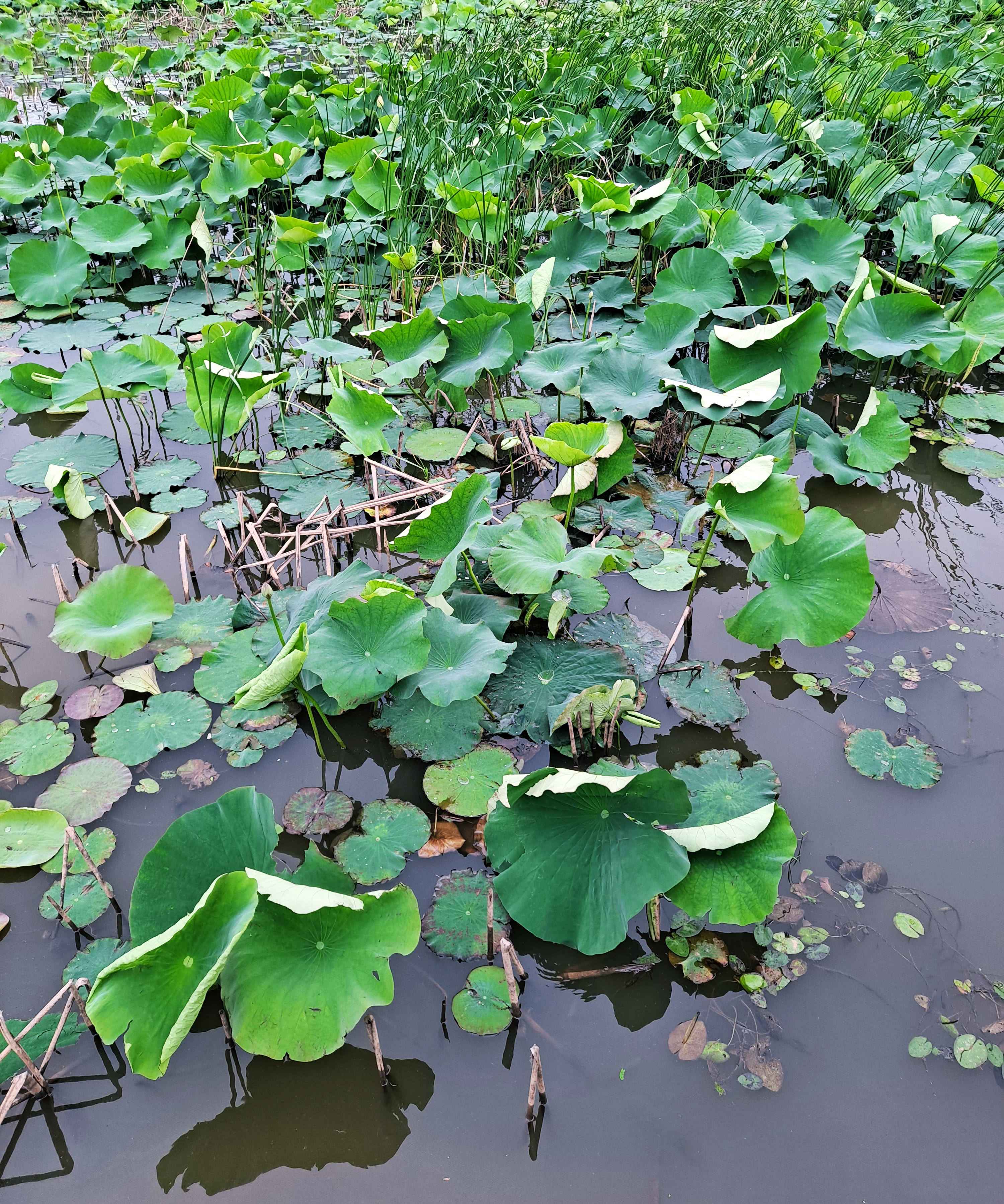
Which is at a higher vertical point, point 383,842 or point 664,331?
point 664,331

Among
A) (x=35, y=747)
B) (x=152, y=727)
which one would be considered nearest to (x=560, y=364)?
(x=152, y=727)

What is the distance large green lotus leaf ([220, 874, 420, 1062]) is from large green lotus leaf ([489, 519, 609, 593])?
31.3 inches

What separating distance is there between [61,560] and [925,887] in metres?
2.48

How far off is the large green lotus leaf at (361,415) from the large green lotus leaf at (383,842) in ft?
3.72

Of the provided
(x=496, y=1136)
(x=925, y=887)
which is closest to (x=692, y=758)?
(x=925, y=887)

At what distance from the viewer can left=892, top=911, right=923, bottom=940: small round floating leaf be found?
1.56 meters

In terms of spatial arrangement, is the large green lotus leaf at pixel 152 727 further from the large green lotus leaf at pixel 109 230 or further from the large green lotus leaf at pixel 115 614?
the large green lotus leaf at pixel 109 230

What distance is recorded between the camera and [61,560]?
246 cm

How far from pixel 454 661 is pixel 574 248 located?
2.34 metres

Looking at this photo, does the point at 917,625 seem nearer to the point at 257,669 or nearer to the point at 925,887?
the point at 925,887

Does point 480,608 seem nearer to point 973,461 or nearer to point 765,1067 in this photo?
point 765,1067

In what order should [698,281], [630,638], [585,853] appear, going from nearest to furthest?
[585,853]
[630,638]
[698,281]

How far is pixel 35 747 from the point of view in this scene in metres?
1.88

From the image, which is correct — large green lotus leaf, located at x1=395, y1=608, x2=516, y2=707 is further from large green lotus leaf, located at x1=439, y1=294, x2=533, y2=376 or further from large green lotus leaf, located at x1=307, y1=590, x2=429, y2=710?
large green lotus leaf, located at x1=439, y1=294, x2=533, y2=376
